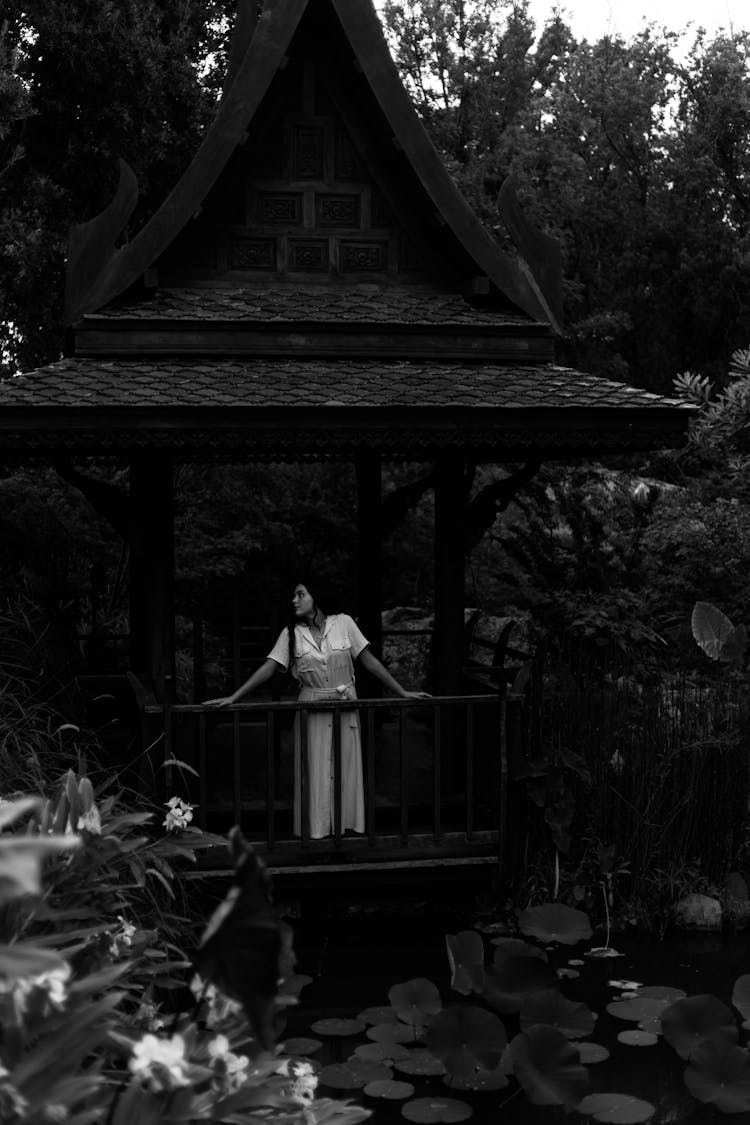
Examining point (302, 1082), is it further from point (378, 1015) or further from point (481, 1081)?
point (378, 1015)

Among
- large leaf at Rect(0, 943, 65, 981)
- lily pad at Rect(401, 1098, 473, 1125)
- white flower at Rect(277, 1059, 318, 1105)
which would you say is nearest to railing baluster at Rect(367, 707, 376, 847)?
lily pad at Rect(401, 1098, 473, 1125)

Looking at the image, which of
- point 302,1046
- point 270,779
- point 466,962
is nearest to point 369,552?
point 270,779

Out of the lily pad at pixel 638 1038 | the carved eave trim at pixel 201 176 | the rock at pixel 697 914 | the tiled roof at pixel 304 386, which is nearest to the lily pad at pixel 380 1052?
the lily pad at pixel 638 1038

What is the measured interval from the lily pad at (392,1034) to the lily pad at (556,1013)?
0.57 meters

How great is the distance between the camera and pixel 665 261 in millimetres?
25031

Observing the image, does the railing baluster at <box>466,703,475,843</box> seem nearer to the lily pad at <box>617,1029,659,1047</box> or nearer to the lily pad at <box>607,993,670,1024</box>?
the lily pad at <box>607,993,670,1024</box>

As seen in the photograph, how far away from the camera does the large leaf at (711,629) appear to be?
978 cm

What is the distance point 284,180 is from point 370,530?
244 centimetres

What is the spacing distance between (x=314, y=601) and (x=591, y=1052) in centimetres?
272

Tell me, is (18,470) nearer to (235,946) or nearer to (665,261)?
(235,946)

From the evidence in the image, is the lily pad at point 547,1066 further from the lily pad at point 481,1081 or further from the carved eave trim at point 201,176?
the carved eave trim at point 201,176

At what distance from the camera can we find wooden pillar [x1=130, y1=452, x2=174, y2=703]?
24.5 feet

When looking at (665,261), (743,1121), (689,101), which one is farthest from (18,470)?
(689,101)

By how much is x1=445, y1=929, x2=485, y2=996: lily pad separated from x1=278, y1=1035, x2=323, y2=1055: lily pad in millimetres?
683
